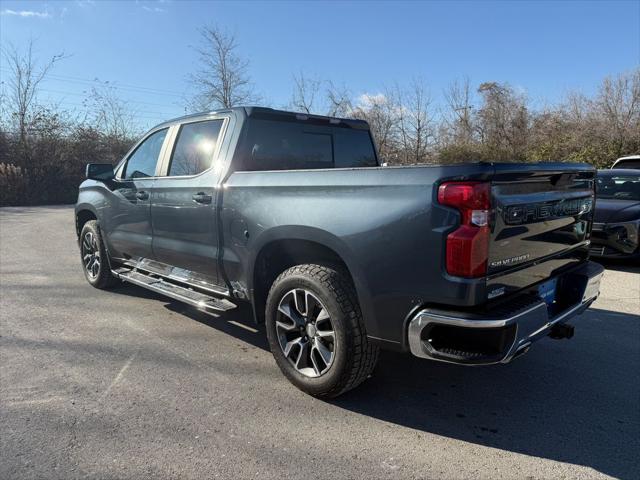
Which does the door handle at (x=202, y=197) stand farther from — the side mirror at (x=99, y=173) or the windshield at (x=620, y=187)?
the windshield at (x=620, y=187)

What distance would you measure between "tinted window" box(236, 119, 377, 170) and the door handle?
356 mm

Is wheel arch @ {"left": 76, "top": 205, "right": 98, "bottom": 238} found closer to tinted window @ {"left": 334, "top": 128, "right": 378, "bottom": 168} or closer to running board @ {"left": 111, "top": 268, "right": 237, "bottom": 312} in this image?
running board @ {"left": 111, "top": 268, "right": 237, "bottom": 312}

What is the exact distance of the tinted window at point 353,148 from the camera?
462cm

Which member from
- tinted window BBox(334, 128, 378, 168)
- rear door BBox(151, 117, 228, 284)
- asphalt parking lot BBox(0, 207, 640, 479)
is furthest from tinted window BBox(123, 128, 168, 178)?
tinted window BBox(334, 128, 378, 168)

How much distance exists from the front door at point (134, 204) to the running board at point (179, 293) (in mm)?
207

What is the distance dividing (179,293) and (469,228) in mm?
2719

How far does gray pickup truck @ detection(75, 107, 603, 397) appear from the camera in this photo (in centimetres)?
249

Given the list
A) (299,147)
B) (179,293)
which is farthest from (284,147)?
(179,293)

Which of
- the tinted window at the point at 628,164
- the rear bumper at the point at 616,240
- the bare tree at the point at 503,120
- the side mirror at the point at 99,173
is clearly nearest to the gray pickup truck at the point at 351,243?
the side mirror at the point at 99,173

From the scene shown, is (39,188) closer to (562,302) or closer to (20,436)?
(20,436)

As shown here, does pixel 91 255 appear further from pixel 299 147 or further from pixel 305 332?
pixel 305 332

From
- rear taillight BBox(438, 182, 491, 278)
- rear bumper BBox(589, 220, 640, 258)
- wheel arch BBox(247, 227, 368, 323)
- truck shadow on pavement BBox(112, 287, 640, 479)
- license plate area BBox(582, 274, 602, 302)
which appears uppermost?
rear taillight BBox(438, 182, 491, 278)

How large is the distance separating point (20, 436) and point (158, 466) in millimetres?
912

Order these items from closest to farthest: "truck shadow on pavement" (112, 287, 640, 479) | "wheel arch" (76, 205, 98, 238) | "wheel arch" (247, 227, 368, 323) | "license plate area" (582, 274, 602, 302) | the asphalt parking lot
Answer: the asphalt parking lot → "truck shadow on pavement" (112, 287, 640, 479) → "wheel arch" (247, 227, 368, 323) → "license plate area" (582, 274, 602, 302) → "wheel arch" (76, 205, 98, 238)
